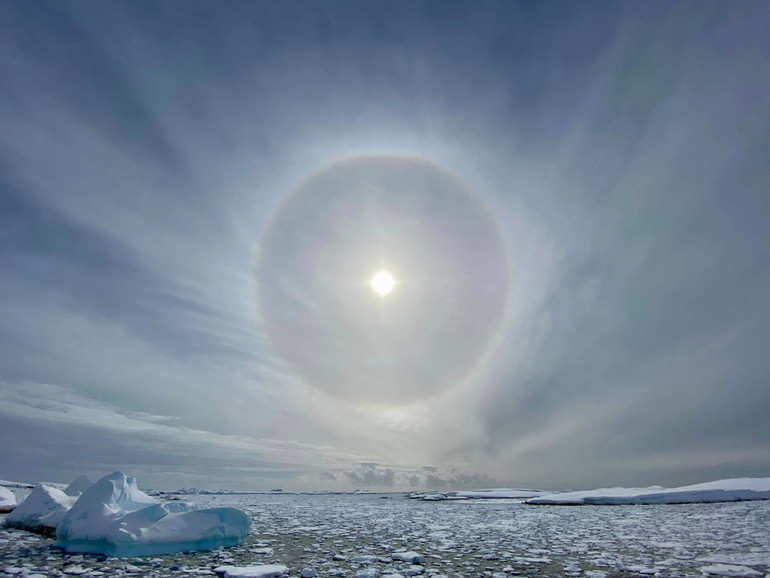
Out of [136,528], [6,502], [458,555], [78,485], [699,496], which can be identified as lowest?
[6,502]

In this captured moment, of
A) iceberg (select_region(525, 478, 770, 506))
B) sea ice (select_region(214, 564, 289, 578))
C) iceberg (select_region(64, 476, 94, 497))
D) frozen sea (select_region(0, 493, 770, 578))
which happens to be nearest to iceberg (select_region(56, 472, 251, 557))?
frozen sea (select_region(0, 493, 770, 578))

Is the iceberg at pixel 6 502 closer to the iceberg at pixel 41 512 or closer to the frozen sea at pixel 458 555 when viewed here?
the iceberg at pixel 41 512

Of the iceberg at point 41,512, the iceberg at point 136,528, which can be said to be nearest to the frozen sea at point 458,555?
the iceberg at point 41,512

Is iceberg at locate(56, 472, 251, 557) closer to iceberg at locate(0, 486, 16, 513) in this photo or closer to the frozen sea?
the frozen sea

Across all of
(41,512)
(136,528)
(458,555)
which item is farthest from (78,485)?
(458,555)

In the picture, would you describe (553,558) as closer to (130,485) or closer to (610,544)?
(610,544)

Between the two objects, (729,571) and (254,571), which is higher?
(729,571)

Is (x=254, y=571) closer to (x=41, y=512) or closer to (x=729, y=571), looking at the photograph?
(x=729, y=571)
